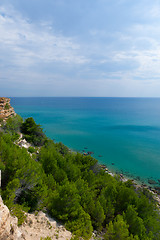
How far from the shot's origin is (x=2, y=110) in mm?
40344

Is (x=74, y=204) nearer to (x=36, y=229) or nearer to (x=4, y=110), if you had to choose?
(x=36, y=229)

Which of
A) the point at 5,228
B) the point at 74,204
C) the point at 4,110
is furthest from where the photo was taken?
the point at 4,110

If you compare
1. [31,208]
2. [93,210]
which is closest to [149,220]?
[93,210]

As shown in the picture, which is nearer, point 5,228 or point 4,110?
point 5,228

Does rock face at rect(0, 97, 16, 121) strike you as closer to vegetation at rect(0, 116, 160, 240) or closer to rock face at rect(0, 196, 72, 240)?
vegetation at rect(0, 116, 160, 240)

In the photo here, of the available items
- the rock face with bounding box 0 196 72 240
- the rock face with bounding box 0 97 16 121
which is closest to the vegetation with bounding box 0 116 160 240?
the rock face with bounding box 0 196 72 240

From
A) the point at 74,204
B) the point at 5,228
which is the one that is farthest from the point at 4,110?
the point at 5,228

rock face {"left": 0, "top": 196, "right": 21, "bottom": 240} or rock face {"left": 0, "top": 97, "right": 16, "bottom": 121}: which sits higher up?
rock face {"left": 0, "top": 97, "right": 16, "bottom": 121}

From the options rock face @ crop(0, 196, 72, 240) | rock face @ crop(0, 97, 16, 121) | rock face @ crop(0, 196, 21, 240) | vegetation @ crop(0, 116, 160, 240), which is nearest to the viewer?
rock face @ crop(0, 196, 21, 240)

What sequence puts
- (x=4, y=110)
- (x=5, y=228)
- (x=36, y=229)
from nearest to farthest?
1. (x=5, y=228)
2. (x=36, y=229)
3. (x=4, y=110)

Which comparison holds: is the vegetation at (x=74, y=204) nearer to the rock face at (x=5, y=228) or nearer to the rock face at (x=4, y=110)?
the rock face at (x=5, y=228)

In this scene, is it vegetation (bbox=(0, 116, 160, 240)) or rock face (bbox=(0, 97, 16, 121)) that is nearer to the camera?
A: vegetation (bbox=(0, 116, 160, 240))

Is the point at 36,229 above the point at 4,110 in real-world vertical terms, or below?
below

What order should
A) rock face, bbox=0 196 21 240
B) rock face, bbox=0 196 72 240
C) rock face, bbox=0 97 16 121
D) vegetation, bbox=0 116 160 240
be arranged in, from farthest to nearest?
rock face, bbox=0 97 16 121, vegetation, bbox=0 116 160 240, rock face, bbox=0 196 72 240, rock face, bbox=0 196 21 240
